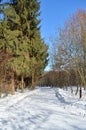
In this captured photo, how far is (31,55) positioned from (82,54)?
8122 mm

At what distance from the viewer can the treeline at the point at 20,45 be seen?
1010 inches

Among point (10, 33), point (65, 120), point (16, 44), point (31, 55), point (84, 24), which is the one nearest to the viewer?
point (65, 120)

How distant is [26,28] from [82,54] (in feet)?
27.1

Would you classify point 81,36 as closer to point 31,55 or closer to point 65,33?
point 65,33

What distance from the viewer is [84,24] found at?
101 feet

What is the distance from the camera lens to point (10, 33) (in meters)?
25.8

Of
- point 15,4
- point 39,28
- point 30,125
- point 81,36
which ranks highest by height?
point 15,4

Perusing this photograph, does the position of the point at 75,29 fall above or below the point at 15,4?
below

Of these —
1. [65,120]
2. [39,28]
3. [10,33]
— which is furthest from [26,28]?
[65,120]

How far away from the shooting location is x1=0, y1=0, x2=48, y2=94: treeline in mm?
25644

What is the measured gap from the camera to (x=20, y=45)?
31078 mm

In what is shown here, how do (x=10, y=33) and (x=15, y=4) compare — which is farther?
(x=15, y=4)

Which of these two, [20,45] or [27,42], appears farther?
[27,42]

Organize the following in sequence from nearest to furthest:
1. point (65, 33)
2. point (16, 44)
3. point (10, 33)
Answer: point (10, 33) → point (16, 44) → point (65, 33)
